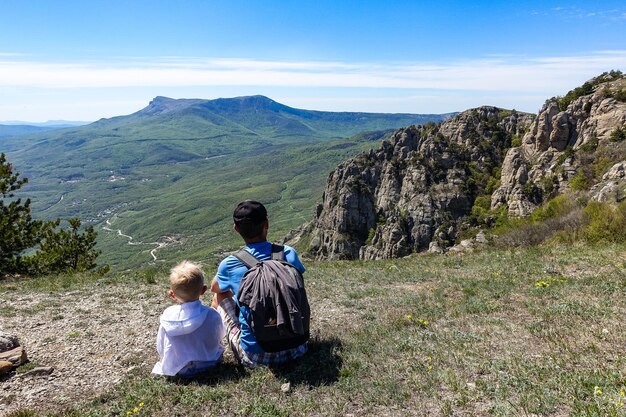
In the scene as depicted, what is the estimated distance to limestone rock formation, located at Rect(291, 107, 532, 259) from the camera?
235ft

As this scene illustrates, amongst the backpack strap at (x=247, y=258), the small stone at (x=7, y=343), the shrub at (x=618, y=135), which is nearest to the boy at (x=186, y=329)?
the backpack strap at (x=247, y=258)

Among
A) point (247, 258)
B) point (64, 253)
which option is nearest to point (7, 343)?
point (247, 258)

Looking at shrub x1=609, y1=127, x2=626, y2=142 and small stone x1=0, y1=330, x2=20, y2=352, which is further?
shrub x1=609, y1=127, x2=626, y2=142

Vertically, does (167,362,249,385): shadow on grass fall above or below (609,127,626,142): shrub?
below

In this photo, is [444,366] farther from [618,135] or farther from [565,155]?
[565,155]

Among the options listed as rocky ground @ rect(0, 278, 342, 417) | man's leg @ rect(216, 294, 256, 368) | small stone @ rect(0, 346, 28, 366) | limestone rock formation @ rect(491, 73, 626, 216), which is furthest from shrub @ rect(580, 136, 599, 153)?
small stone @ rect(0, 346, 28, 366)

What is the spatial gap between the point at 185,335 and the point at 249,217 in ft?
8.68

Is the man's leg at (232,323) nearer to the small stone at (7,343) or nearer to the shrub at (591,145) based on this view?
the small stone at (7,343)

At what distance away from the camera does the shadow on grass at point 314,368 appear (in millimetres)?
7266

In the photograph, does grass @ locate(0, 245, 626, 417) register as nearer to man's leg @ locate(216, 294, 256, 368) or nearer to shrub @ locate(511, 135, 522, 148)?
man's leg @ locate(216, 294, 256, 368)

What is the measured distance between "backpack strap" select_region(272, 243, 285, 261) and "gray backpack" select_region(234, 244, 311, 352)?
266 millimetres

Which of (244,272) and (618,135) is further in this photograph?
(618,135)

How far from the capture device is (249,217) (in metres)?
7.52

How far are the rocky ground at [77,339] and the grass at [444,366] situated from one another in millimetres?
911
